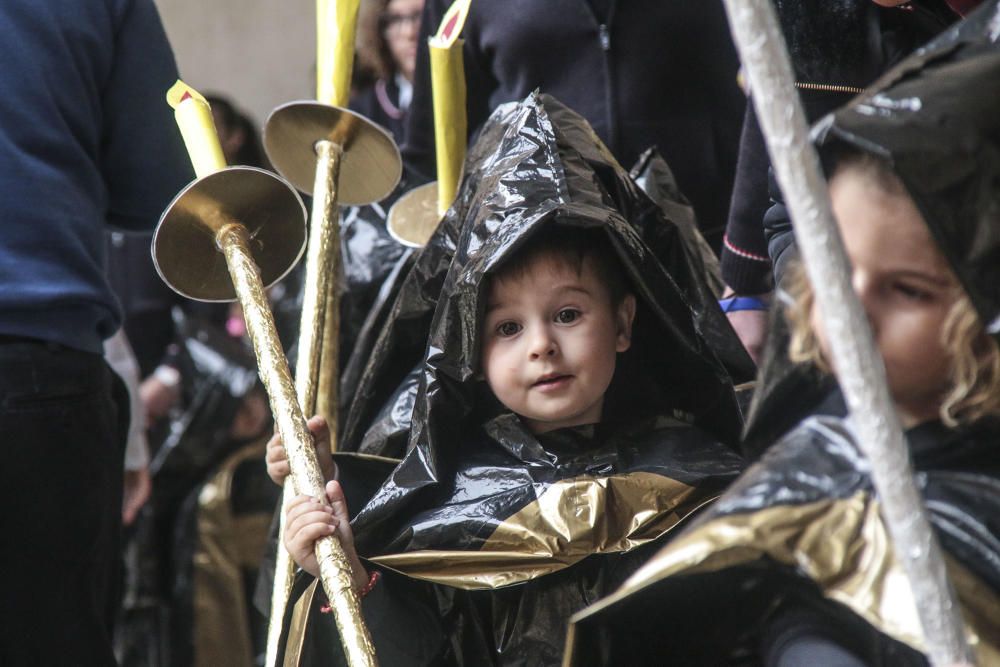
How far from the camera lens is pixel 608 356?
1.95m

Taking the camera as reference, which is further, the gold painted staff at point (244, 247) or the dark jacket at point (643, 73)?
the dark jacket at point (643, 73)

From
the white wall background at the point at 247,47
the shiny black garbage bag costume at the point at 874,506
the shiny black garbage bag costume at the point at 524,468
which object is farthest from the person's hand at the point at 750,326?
the white wall background at the point at 247,47

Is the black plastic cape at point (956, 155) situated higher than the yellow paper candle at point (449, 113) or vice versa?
the yellow paper candle at point (449, 113)

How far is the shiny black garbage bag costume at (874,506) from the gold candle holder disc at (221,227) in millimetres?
839

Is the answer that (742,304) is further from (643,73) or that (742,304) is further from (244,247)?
(244,247)

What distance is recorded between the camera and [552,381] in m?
1.91

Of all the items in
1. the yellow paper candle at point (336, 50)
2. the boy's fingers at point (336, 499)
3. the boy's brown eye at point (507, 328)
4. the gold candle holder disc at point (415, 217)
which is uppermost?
the yellow paper candle at point (336, 50)

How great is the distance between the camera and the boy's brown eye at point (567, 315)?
196 centimetres

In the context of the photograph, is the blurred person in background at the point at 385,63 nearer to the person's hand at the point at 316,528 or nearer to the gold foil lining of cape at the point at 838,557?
the person's hand at the point at 316,528

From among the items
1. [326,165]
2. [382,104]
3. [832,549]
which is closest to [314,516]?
[326,165]

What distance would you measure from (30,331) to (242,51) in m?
4.22

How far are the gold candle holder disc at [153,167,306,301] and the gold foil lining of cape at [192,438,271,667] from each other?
1.95 meters

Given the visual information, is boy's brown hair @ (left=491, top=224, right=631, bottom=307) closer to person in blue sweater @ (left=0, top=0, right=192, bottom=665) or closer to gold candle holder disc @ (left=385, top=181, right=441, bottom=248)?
gold candle holder disc @ (left=385, top=181, right=441, bottom=248)

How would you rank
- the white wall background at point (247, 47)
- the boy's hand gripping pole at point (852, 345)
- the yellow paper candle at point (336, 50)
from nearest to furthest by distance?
the boy's hand gripping pole at point (852, 345)
the yellow paper candle at point (336, 50)
the white wall background at point (247, 47)
